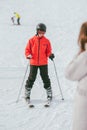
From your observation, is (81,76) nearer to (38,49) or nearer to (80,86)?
(80,86)

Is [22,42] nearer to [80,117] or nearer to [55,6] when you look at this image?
[80,117]

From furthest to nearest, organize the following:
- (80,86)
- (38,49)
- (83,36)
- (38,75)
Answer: (38,75) < (38,49) < (80,86) < (83,36)

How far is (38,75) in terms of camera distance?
10.1 meters

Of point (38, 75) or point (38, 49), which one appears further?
point (38, 75)

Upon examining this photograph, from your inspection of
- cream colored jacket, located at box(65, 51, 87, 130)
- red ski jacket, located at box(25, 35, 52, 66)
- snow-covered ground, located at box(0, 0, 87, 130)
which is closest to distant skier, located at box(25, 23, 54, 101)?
red ski jacket, located at box(25, 35, 52, 66)

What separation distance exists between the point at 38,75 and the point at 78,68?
22.1 ft

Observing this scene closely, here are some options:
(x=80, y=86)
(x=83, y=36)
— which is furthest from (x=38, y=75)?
(x=83, y=36)

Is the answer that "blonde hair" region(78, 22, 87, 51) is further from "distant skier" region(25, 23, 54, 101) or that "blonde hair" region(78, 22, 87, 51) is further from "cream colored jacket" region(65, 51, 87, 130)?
"distant skier" region(25, 23, 54, 101)

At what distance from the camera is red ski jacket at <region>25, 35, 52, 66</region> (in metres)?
6.79

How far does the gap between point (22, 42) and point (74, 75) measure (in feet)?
44.7

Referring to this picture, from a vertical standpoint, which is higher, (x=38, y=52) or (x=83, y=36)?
(x=83, y=36)

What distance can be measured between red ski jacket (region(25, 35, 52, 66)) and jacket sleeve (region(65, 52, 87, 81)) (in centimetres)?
336

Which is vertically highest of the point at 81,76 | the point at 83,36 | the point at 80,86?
the point at 83,36

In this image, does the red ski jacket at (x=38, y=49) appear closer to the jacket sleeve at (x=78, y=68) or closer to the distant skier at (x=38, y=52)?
the distant skier at (x=38, y=52)
